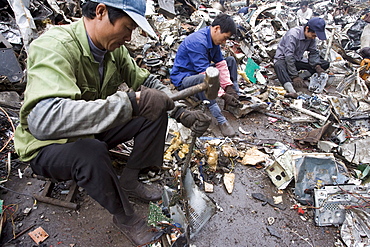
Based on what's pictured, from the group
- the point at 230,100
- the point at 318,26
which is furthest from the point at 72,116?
the point at 318,26

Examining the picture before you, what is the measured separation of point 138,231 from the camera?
2039 millimetres

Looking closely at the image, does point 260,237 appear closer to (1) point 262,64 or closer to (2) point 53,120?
(2) point 53,120

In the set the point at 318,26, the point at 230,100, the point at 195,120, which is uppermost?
the point at 195,120

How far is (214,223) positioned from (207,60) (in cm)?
266

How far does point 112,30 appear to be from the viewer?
5.47 ft

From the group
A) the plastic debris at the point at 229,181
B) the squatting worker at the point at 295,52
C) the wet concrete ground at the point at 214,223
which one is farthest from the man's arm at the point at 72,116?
the squatting worker at the point at 295,52

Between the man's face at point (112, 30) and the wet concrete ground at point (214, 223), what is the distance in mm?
1672

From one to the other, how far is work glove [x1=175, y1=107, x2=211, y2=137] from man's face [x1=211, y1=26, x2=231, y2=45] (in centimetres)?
210

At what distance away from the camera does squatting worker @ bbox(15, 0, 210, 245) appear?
56.1 inches

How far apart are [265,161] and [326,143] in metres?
1.08

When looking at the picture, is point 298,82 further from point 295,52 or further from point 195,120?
point 195,120

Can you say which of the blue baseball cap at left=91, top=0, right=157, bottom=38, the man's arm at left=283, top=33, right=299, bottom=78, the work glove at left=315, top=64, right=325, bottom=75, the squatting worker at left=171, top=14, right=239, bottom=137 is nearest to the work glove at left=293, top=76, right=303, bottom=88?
the man's arm at left=283, top=33, right=299, bottom=78

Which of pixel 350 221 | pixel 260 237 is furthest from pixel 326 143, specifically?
pixel 260 237

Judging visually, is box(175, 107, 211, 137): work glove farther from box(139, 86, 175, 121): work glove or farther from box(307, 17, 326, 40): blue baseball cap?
box(307, 17, 326, 40): blue baseball cap
